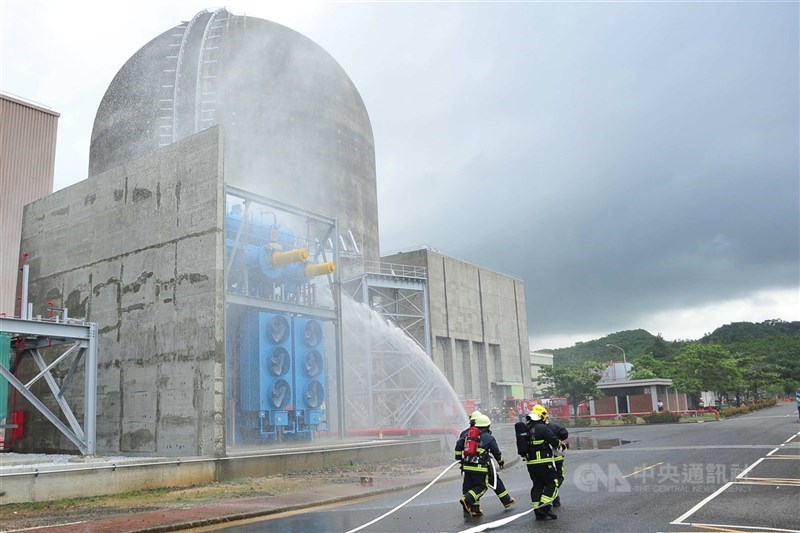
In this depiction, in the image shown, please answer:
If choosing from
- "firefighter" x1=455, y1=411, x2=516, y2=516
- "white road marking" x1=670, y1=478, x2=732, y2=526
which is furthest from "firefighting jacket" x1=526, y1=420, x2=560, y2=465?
"white road marking" x1=670, y1=478, x2=732, y2=526

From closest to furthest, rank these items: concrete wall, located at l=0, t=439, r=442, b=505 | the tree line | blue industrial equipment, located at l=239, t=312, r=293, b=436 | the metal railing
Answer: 1. concrete wall, located at l=0, t=439, r=442, b=505
2. blue industrial equipment, located at l=239, t=312, r=293, b=436
3. the metal railing
4. the tree line

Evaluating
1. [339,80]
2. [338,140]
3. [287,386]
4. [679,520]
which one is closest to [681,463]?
[679,520]

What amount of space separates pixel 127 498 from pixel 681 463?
1311 cm

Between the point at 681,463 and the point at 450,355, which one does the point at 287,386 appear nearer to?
the point at 681,463

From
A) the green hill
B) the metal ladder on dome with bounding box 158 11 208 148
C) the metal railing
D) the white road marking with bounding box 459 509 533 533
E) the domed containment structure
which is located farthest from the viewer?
the green hill

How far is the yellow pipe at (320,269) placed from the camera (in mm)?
23109

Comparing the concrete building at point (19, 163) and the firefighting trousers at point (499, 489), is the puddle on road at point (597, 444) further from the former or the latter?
the concrete building at point (19, 163)

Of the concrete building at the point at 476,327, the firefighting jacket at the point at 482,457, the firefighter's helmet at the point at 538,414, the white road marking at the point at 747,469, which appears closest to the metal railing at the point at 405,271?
the concrete building at the point at 476,327

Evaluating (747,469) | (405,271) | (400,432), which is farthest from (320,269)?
(405,271)

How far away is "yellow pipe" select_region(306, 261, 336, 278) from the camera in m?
23.1

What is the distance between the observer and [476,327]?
62.1 metres

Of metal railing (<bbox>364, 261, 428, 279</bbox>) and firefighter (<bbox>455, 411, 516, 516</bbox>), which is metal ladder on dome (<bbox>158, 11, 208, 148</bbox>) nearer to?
metal railing (<bbox>364, 261, 428, 279</bbox>)

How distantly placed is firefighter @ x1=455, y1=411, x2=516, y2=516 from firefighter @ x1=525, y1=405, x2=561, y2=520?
1.66ft

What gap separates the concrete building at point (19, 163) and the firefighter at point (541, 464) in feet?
109
